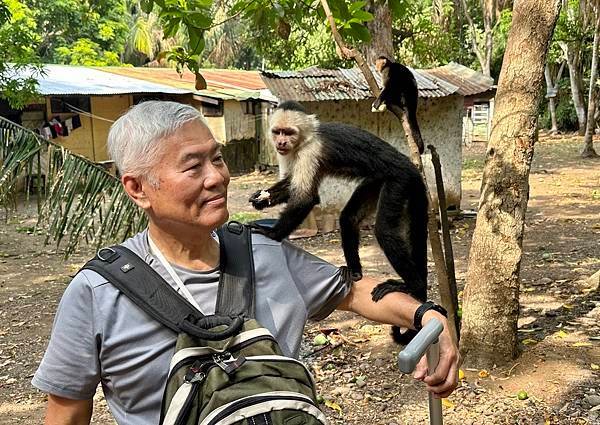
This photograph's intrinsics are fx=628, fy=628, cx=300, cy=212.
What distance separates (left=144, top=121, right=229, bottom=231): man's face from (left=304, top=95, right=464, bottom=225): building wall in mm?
8139

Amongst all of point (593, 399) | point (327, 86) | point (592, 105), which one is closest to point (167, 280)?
point (593, 399)

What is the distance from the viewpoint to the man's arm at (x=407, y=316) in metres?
1.48

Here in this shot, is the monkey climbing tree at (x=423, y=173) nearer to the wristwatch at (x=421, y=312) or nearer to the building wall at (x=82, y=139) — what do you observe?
the wristwatch at (x=421, y=312)

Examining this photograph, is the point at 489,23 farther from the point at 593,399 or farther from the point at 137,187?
the point at 137,187

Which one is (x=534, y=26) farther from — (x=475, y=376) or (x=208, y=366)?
(x=208, y=366)

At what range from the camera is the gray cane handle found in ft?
3.92

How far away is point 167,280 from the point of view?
1.51 meters

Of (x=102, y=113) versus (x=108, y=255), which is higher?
(x=102, y=113)

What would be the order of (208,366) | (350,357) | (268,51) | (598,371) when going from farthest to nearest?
(268,51) → (350,357) → (598,371) → (208,366)

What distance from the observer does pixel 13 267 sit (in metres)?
8.66

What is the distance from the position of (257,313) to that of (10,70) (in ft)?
31.5

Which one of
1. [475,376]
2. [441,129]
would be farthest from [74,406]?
[441,129]

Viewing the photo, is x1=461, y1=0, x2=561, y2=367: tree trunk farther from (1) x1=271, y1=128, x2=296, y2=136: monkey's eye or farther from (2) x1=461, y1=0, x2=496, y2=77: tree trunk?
(2) x1=461, y1=0, x2=496, y2=77: tree trunk

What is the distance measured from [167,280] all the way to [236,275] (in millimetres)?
166
